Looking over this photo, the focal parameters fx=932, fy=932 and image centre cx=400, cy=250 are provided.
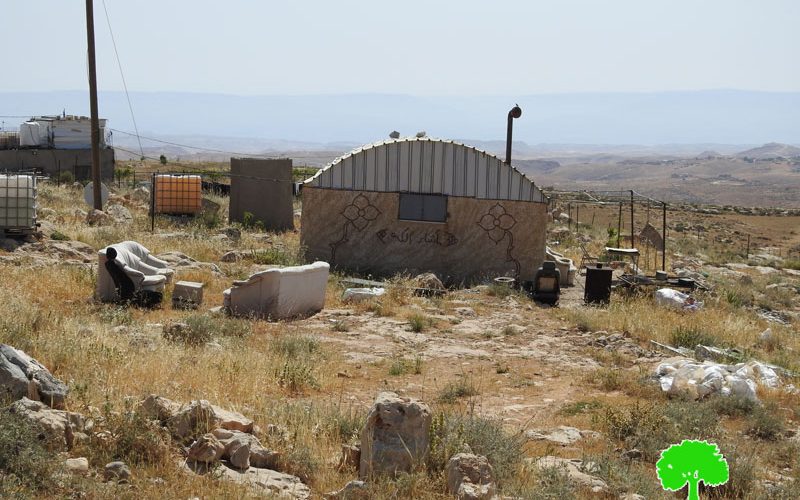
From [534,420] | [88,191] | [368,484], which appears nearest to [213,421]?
[368,484]

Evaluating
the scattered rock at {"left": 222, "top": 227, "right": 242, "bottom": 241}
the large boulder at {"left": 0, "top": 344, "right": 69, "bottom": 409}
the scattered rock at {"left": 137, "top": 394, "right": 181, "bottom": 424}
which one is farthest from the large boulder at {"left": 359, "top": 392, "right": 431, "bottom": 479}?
the scattered rock at {"left": 222, "top": 227, "right": 242, "bottom": 241}

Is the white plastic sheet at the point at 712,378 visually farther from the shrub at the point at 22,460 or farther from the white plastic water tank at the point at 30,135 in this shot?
the white plastic water tank at the point at 30,135

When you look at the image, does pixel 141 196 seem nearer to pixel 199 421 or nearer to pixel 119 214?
pixel 119 214

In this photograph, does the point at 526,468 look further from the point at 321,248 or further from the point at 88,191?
the point at 88,191

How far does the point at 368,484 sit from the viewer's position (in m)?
6.48

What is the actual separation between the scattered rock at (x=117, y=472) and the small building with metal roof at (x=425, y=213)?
15.5 m

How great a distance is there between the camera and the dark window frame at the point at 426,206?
22141 mm

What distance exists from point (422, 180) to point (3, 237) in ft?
30.9

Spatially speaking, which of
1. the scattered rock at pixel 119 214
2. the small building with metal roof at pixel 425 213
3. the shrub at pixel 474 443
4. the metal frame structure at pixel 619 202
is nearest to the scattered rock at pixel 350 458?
the shrub at pixel 474 443

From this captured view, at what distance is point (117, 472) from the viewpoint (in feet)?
21.4

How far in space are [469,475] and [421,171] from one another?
1609cm

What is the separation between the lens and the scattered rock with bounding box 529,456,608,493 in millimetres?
6934

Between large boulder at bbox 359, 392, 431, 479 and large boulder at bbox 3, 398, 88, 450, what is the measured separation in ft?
7.11

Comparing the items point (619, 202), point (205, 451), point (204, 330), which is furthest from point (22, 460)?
point (619, 202)
